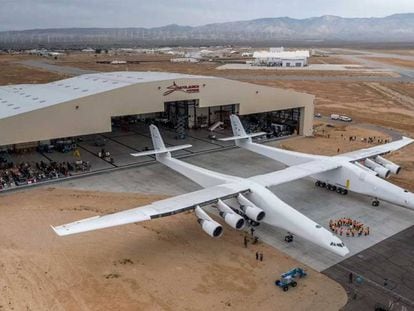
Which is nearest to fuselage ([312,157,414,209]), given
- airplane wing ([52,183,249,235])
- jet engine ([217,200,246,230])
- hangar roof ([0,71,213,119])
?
airplane wing ([52,183,249,235])

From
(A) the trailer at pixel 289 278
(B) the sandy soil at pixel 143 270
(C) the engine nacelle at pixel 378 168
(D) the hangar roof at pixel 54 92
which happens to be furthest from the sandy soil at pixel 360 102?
(B) the sandy soil at pixel 143 270

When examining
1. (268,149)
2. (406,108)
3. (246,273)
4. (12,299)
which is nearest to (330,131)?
(268,149)

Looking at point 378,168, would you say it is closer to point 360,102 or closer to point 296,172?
point 296,172

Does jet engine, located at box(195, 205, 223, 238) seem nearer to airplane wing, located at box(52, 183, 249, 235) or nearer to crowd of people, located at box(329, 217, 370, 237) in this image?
airplane wing, located at box(52, 183, 249, 235)

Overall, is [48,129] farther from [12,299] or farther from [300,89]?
[300,89]

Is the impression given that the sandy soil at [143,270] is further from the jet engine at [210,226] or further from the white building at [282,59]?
the white building at [282,59]

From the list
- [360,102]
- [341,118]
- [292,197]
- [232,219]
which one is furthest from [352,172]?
[360,102]
